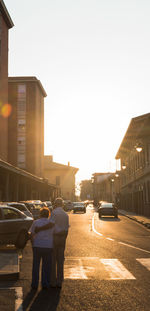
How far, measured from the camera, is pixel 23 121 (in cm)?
7362

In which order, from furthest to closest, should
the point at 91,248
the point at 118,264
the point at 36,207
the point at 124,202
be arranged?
the point at 124,202 < the point at 36,207 < the point at 91,248 < the point at 118,264

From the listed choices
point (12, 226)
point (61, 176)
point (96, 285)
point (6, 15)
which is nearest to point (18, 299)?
point (96, 285)

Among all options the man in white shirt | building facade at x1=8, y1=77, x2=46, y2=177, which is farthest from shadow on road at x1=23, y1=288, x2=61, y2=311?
building facade at x1=8, y1=77, x2=46, y2=177

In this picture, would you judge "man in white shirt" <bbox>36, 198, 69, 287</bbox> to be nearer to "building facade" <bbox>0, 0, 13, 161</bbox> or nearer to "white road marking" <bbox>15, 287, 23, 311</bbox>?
"white road marking" <bbox>15, 287, 23, 311</bbox>

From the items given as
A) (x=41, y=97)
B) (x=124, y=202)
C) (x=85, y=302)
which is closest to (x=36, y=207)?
(x=85, y=302)

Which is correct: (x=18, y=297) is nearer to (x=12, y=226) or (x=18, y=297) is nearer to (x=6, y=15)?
(x=12, y=226)

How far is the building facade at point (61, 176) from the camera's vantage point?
11369 centimetres

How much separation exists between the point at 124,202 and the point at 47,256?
203 ft

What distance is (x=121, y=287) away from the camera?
745 centimetres

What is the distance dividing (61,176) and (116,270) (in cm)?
10505

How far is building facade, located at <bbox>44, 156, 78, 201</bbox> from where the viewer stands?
11369 cm

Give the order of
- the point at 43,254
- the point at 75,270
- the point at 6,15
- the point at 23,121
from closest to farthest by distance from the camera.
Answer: the point at 43,254
the point at 75,270
the point at 6,15
the point at 23,121

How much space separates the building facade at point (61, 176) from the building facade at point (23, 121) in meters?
38.9

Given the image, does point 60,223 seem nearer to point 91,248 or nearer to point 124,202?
point 91,248
